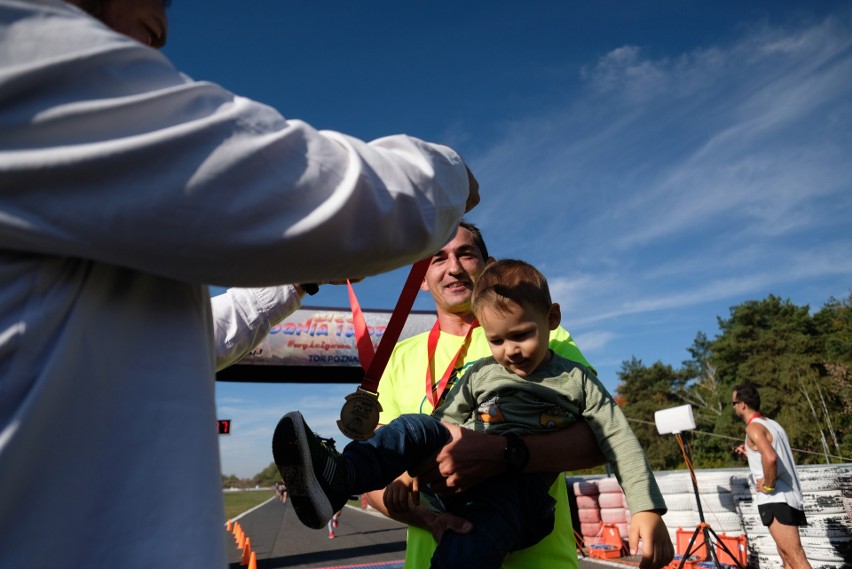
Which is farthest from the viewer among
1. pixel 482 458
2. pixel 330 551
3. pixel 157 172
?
pixel 330 551

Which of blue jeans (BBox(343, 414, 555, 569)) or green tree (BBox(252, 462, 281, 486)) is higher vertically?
green tree (BBox(252, 462, 281, 486))

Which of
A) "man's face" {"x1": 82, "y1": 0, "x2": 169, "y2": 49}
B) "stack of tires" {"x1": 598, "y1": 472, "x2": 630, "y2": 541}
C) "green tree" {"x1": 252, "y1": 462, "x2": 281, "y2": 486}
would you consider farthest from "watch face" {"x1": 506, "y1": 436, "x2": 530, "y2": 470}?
"green tree" {"x1": 252, "y1": 462, "x2": 281, "y2": 486}

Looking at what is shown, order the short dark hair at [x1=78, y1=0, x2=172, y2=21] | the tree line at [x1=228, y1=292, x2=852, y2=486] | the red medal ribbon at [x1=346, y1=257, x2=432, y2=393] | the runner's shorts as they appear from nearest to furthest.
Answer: the short dark hair at [x1=78, y1=0, x2=172, y2=21], the red medal ribbon at [x1=346, y1=257, x2=432, y2=393], the runner's shorts, the tree line at [x1=228, y1=292, x2=852, y2=486]

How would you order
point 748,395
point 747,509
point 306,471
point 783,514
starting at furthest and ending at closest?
1. point 747,509
2. point 748,395
3. point 783,514
4. point 306,471

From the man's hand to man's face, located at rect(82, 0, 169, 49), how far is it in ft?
4.76

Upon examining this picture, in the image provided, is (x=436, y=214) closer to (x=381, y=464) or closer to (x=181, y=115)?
(x=181, y=115)

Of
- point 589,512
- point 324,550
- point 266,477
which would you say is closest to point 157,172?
point 589,512

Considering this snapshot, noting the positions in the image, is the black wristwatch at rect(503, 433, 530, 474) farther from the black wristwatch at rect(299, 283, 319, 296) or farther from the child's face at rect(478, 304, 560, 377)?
the black wristwatch at rect(299, 283, 319, 296)

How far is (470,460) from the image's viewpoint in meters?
1.93

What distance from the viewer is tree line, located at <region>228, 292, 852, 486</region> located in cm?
3444

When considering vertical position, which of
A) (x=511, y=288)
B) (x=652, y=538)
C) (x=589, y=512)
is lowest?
(x=589, y=512)

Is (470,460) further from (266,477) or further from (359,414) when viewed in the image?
(266,477)

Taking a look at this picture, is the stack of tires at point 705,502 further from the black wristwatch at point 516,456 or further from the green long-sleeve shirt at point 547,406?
the black wristwatch at point 516,456

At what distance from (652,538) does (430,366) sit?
3.43 feet
